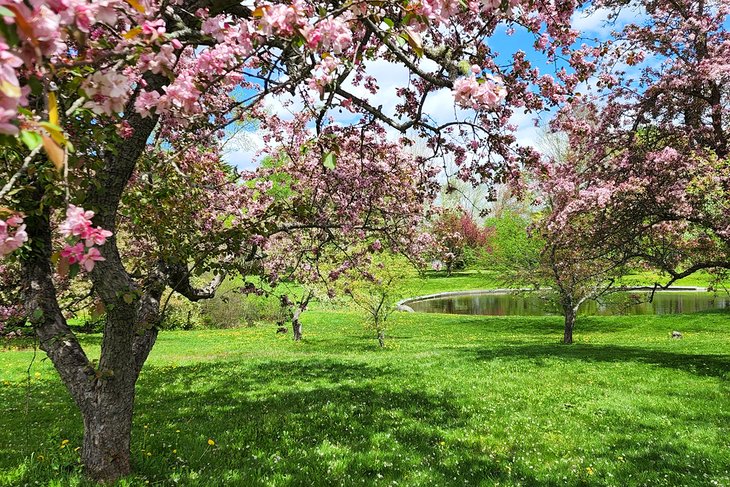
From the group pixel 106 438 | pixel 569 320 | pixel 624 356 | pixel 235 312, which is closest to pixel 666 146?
pixel 624 356

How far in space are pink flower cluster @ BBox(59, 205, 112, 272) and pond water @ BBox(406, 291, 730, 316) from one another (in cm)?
3342

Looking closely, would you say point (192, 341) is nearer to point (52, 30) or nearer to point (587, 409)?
point (587, 409)

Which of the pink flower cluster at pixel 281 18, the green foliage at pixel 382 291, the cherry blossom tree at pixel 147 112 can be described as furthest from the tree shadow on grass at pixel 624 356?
the pink flower cluster at pixel 281 18

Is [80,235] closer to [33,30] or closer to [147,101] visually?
[33,30]

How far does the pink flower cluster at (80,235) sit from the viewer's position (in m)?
1.76

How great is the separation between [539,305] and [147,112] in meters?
38.0

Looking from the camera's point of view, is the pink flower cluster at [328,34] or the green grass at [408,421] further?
the green grass at [408,421]

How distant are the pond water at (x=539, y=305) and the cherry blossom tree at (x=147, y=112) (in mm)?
28625

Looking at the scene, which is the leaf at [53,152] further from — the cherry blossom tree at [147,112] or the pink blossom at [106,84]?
the pink blossom at [106,84]

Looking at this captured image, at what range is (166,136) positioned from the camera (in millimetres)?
8312

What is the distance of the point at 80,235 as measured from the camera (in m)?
1.83

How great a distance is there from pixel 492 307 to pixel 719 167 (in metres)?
33.3

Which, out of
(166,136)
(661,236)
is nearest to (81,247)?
(166,136)

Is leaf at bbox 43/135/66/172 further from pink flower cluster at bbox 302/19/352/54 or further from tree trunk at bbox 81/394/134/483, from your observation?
tree trunk at bbox 81/394/134/483
